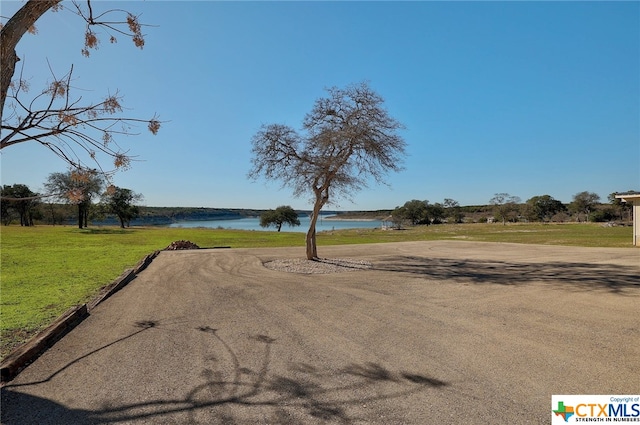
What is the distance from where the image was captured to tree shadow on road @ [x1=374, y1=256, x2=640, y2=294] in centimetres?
941

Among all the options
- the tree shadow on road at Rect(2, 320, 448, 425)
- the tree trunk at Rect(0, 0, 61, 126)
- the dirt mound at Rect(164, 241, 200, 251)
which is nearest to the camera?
the tree trunk at Rect(0, 0, 61, 126)

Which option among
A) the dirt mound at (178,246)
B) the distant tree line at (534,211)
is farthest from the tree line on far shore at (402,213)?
the dirt mound at (178,246)

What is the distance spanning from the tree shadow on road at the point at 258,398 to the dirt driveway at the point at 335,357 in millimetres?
18

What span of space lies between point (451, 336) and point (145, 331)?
503cm

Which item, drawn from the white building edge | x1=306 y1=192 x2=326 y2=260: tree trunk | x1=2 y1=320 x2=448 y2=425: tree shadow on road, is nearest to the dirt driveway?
x1=2 y1=320 x2=448 y2=425: tree shadow on road

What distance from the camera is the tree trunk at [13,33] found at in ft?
9.41

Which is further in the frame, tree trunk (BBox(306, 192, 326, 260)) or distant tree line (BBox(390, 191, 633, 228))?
distant tree line (BBox(390, 191, 633, 228))

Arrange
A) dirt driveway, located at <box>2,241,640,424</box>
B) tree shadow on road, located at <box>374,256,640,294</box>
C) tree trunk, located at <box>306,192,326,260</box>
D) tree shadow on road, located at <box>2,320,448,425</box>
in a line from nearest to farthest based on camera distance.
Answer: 1. tree shadow on road, located at <box>2,320,448,425</box>
2. dirt driveway, located at <box>2,241,640,424</box>
3. tree shadow on road, located at <box>374,256,640,294</box>
4. tree trunk, located at <box>306,192,326,260</box>

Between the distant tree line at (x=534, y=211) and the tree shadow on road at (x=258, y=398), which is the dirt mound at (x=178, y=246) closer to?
the tree shadow on road at (x=258, y=398)

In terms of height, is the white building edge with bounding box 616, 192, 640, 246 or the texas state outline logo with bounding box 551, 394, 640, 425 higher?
the white building edge with bounding box 616, 192, 640, 246

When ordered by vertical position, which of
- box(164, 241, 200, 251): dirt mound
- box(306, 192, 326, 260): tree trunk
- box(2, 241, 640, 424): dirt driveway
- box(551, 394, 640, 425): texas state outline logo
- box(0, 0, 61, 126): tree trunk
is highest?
box(0, 0, 61, 126): tree trunk

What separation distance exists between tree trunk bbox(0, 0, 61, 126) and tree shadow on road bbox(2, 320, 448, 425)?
288 centimetres

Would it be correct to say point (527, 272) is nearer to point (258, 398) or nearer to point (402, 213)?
point (258, 398)

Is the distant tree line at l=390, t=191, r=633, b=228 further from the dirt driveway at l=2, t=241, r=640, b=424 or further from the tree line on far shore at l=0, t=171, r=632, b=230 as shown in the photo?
the dirt driveway at l=2, t=241, r=640, b=424
